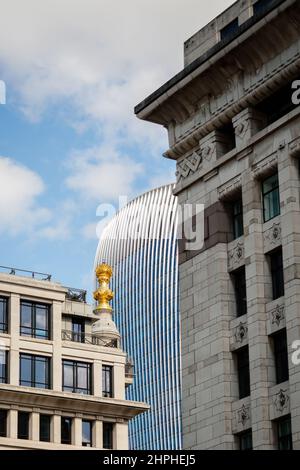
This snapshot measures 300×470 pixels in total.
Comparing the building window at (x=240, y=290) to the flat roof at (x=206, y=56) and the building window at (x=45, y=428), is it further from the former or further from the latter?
the building window at (x=45, y=428)

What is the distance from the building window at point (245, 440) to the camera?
4578 cm

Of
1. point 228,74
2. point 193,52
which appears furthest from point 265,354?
point 193,52

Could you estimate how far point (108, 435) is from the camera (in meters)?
94.4

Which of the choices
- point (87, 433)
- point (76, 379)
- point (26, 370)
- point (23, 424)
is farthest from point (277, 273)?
point (76, 379)

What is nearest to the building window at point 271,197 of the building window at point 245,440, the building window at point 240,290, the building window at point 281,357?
the building window at point 240,290

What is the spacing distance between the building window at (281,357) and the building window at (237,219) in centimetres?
518

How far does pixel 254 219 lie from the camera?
4750 cm

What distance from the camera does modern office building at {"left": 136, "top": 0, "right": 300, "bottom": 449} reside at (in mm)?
45125

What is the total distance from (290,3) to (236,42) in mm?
3469

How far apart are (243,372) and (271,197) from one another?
681cm

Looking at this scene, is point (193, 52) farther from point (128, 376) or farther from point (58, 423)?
point (128, 376)

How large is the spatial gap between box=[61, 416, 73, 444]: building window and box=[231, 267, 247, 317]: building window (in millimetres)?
45652

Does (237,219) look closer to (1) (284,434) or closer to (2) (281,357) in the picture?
(2) (281,357)
